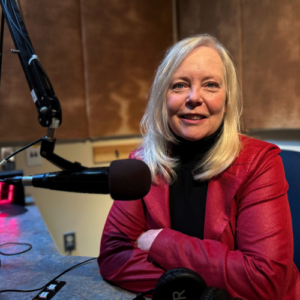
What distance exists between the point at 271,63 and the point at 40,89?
123 centimetres

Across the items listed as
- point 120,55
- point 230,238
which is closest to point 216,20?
point 120,55

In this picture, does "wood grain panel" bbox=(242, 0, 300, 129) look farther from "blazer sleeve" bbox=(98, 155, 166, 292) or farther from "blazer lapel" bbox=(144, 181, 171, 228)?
"blazer sleeve" bbox=(98, 155, 166, 292)

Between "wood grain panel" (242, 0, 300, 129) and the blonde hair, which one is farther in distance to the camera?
"wood grain panel" (242, 0, 300, 129)

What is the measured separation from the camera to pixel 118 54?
2020 mm

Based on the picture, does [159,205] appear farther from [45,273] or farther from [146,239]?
[45,273]

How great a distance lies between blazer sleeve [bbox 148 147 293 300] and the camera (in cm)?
71

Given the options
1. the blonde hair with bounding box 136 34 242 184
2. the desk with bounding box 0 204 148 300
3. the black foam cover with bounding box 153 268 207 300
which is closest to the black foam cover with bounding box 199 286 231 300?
the black foam cover with bounding box 153 268 207 300

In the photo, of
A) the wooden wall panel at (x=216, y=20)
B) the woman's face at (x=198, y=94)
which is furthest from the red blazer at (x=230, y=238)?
the wooden wall panel at (x=216, y=20)

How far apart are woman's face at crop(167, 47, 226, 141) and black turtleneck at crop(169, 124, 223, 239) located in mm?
49

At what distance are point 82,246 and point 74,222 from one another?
19 centimetres

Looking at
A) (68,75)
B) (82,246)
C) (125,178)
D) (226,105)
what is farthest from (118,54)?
(125,178)

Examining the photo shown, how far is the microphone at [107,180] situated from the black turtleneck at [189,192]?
40 cm

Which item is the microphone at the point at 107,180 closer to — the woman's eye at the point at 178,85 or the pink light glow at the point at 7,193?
the woman's eye at the point at 178,85

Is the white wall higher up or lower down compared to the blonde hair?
lower down
